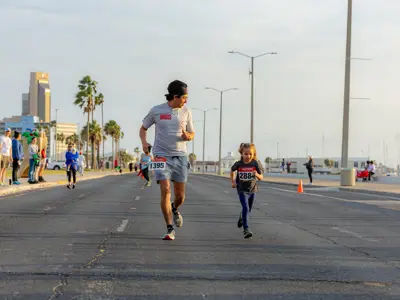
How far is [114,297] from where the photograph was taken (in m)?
5.33

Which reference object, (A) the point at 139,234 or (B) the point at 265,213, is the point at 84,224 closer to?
(A) the point at 139,234

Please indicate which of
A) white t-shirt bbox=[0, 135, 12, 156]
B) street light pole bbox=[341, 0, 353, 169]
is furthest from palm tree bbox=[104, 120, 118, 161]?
white t-shirt bbox=[0, 135, 12, 156]

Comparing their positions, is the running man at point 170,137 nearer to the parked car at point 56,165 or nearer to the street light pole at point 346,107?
the street light pole at point 346,107

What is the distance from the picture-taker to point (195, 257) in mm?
7562

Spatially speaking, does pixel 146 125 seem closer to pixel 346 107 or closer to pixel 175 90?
pixel 175 90

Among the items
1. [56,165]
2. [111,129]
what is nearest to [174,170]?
[56,165]

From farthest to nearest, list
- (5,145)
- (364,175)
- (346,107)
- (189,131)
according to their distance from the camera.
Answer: (364,175) → (346,107) → (5,145) → (189,131)

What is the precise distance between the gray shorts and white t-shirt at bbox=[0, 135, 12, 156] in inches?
566

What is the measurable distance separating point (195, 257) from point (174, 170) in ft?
5.79

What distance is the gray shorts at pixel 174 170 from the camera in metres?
8.88

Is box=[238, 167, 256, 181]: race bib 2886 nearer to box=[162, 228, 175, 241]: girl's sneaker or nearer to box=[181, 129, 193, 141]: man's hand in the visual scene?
box=[181, 129, 193, 141]: man's hand

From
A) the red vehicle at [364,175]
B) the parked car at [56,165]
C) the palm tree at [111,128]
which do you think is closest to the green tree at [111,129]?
the palm tree at [111,128]

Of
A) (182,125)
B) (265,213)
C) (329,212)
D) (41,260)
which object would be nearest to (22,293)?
(41,260)

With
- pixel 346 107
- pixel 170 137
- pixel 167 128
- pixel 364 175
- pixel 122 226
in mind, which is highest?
pixel 346 107
